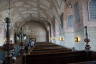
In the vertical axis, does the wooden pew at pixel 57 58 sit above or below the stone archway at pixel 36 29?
below

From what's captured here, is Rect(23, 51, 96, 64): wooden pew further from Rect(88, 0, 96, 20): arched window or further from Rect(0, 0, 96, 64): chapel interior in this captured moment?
Rect(88, 0, 96, 20): arched window

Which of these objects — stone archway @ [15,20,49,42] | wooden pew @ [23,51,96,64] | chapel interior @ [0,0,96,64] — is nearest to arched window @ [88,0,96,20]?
chapel interior @ [0,0,96,64]

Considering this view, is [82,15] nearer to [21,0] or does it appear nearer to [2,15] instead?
[21,0]

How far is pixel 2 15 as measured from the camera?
21281 millimetres

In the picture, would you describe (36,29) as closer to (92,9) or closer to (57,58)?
(92,9)

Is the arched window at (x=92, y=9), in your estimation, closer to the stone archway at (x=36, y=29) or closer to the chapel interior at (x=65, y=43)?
the chapel interior at (x=65, y=43)

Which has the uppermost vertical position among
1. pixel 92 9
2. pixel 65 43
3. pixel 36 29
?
pixel 92 9

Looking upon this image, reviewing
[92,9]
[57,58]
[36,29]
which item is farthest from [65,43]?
[36,29]

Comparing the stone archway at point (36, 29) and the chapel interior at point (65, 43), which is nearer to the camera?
the chapel interior at point (65, 43)

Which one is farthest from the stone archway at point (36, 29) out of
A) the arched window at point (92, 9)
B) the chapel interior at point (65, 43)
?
the arched window at point (92, 9)

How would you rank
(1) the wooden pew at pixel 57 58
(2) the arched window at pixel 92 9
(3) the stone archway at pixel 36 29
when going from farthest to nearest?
(3) the stone archway at pixel 36 29
(2) the arched window at pixel 92 9
(1) the wooden pew at pixel 57 58

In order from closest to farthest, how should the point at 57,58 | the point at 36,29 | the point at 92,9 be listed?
the point at 57,58 → the point at 92,9 → the point at 36,29

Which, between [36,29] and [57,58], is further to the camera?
[36,29]

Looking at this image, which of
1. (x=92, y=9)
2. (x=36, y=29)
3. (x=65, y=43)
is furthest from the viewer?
(x=36, y=29)
